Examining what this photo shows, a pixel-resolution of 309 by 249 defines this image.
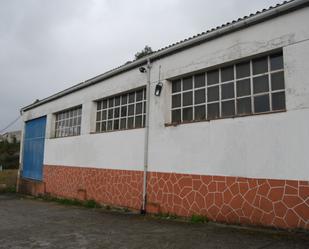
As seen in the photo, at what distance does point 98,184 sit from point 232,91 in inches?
229

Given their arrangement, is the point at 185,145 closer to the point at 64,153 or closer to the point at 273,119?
the point at 273,119

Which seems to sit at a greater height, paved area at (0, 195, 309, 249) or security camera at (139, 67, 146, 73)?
security camera at (139, 67, 146, 73)

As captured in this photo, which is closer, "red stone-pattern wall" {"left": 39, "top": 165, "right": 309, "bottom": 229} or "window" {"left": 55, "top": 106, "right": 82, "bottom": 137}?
"red stone-pattern wall" {"left": 39, "top": 165, "right": 309, "bottom": 229}

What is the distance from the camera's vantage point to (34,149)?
1619 cm

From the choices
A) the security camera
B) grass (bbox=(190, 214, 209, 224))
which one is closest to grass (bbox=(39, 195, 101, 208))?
grass (bbox=(190, 214, 209, 224))

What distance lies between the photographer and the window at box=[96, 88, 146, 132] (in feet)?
32.3

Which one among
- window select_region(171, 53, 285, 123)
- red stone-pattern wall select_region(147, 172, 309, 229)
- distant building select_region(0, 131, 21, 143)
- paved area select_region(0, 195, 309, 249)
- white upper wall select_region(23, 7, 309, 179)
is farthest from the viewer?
distant building select_region(0, 131, 21, 143)

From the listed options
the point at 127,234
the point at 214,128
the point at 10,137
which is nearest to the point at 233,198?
the point at 214,128

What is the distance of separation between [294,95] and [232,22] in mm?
2325

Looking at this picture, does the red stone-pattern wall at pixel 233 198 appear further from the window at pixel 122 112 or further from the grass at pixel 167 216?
the window at pixel 122 112

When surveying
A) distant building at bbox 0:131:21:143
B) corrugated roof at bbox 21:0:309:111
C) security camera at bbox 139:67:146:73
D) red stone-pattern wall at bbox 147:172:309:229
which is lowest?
red stone-pattern wall at bbox 147:172:309:229

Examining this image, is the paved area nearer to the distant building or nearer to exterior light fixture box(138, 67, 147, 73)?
exterior light fixture box(138, 67, 147, 73)

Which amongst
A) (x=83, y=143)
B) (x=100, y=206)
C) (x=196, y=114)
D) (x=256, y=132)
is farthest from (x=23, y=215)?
(x=256, y=132)

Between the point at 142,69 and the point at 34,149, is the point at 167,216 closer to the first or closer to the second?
the point at 142,69
